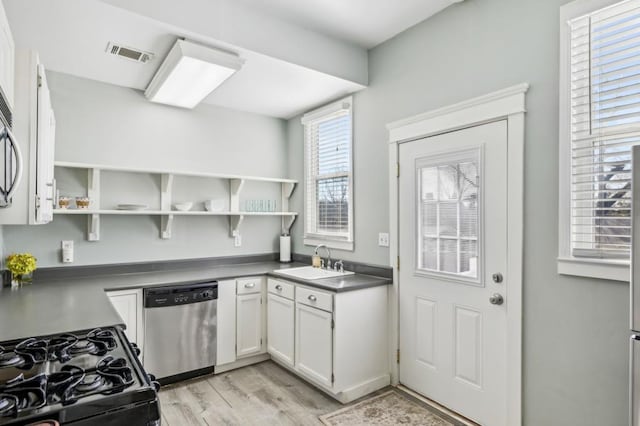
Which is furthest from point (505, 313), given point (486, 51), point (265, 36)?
point (265, 36)

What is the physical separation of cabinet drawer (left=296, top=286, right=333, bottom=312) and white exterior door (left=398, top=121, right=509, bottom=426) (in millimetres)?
620

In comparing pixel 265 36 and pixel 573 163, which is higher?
pixel 265 36

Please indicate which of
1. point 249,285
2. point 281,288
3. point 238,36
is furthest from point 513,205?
point 249,285

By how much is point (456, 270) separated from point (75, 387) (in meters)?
2.20

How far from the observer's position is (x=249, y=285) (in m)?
3.37

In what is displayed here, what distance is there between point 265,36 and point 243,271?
2.04 metres

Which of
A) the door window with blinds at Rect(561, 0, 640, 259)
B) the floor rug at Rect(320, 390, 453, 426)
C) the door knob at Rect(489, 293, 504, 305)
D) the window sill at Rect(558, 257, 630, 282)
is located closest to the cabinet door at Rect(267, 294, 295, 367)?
the floor rug at Rect(320, 390, 453, 426)

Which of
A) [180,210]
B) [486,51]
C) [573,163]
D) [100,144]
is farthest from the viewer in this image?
[180,210]

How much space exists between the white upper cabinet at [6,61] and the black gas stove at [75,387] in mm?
1088

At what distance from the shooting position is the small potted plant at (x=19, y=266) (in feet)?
8.61

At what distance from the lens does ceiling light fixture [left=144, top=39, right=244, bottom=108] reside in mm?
2467

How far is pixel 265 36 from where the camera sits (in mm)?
2654

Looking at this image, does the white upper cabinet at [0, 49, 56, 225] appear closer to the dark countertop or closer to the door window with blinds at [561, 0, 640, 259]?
the dark countertop

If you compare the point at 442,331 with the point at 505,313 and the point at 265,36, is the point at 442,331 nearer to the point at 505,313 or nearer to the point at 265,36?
the point at 505,313
